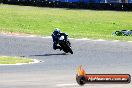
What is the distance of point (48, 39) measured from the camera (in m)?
37.1

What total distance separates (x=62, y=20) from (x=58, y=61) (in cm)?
3587

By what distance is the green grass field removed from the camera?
49.4 m

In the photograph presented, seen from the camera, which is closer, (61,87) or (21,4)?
(61,87)

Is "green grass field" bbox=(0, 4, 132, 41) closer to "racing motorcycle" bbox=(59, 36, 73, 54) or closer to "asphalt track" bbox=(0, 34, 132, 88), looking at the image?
"asphalt track" bbox=(0, 34, 132, 88)

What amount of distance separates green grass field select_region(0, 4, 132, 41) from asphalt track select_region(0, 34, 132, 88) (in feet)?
32.7

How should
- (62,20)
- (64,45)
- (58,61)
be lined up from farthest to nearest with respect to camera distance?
(62,20) → (64,45) → (58,61)

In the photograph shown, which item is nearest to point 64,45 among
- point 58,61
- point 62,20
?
point 58,61

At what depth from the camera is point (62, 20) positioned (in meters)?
59.2

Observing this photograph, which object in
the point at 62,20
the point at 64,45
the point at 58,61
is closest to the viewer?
the point at 58,61

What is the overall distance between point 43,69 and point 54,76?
266cm

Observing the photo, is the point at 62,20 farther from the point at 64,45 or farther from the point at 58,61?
the point at 58,61

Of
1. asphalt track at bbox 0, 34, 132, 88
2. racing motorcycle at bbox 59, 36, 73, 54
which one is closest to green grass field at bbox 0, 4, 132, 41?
asphalt track at bbox 0, 34, 132, 88

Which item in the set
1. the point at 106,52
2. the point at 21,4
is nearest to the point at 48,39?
the point at 106,52

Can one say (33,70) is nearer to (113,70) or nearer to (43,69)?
(43,69)
